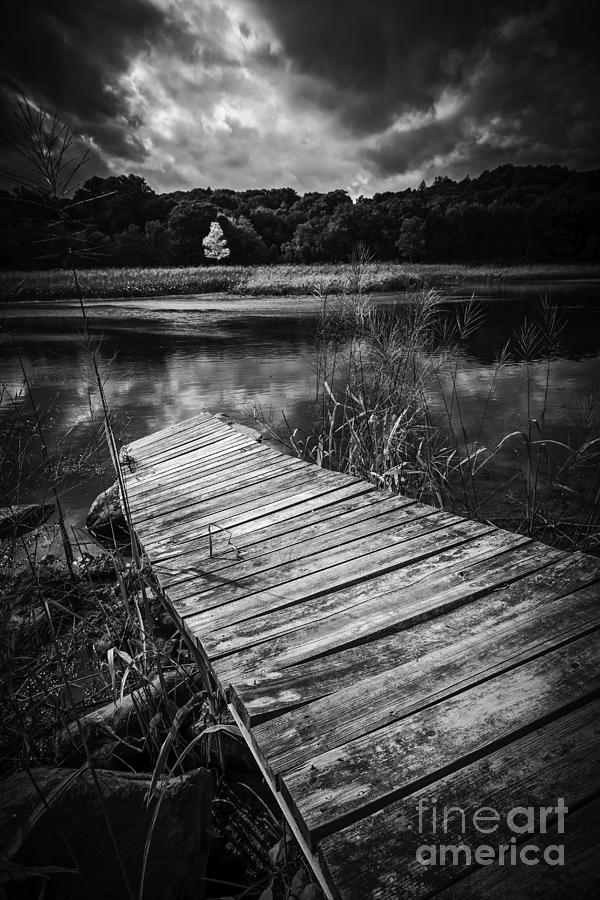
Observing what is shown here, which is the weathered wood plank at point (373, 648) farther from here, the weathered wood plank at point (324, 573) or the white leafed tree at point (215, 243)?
the white leafed tree at point (215, 243)

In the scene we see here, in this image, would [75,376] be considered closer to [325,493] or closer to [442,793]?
[325,493]

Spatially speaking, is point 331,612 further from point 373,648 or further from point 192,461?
point 192,461

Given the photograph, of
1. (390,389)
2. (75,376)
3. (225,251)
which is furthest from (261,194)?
(390,389)

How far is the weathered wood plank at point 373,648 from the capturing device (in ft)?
4.66

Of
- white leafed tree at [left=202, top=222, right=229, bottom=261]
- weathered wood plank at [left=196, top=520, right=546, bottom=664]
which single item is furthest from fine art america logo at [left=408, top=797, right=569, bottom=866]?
white leafed tree at [left=202, top=222, right=229, bottom=261]

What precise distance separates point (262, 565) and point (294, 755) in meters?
1.08

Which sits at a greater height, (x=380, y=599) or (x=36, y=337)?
(x=36, y=337)

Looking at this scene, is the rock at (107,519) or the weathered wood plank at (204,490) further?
the rock at (107,519)

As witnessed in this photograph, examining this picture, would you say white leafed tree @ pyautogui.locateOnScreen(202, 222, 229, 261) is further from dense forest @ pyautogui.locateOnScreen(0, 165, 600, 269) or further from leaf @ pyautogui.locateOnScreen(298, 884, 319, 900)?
leaf @ pyautogui.locateOnScreen(298, 884, 319, 900)

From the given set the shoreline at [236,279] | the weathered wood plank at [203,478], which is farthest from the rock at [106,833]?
the shoreline at [236,279]

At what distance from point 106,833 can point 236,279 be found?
28.9 meters

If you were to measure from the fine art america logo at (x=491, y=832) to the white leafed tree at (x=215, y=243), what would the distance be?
36.5m

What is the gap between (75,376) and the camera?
9.45 m

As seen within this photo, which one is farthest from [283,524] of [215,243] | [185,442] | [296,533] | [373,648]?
[215,243]
